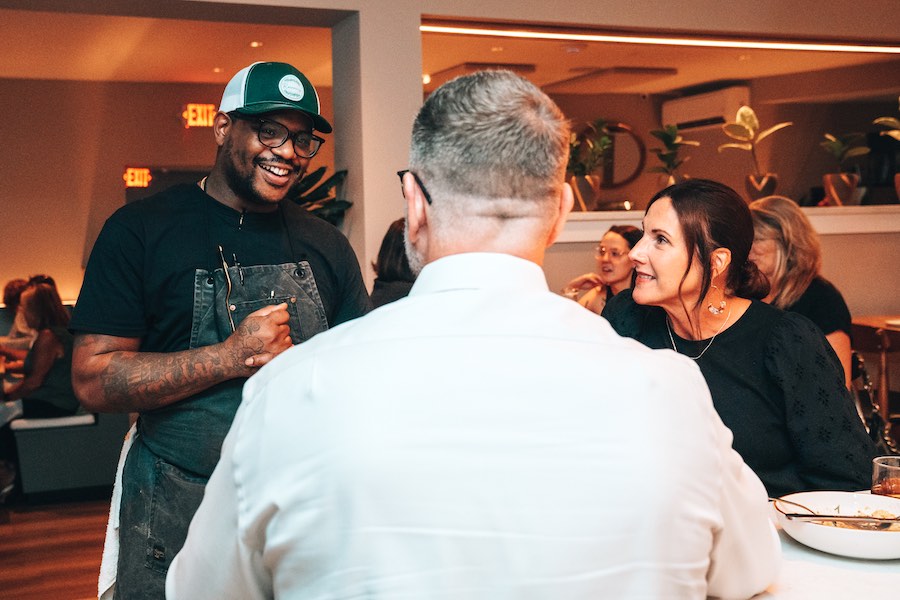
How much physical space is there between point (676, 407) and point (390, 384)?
0.31 m

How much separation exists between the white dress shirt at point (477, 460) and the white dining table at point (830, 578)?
1.53 ft

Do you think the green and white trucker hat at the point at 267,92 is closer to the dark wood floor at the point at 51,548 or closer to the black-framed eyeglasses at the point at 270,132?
the black-framed eyeglasses at the point at 270,132

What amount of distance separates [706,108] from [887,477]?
8.11m

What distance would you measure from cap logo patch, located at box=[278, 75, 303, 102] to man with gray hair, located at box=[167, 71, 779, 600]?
3.11ft

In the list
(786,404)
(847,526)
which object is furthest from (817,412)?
(847,526)

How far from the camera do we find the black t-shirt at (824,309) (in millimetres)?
3633

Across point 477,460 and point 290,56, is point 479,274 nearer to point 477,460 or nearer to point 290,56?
point 477,460

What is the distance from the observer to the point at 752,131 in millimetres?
5512

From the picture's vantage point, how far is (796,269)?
141 inches

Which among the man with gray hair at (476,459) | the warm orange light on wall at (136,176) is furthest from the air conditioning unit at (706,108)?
the man with gray hair at (476,459)

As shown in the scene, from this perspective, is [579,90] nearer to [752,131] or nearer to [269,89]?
[752,131]

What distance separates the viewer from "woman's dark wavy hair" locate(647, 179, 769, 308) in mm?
2346

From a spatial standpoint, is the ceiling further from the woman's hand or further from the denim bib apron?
the denim bib apron

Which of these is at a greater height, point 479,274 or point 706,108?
point 706,108
